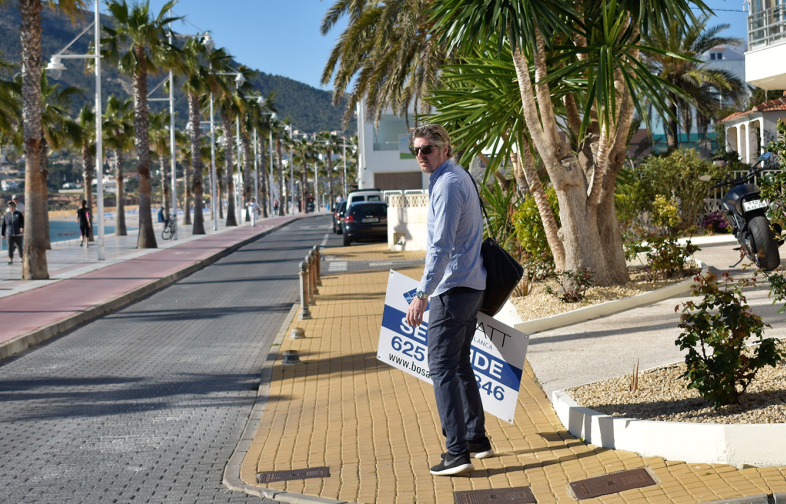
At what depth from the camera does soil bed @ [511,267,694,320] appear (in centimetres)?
972

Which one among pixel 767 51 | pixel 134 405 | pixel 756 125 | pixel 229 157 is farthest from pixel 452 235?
pixel 229 157

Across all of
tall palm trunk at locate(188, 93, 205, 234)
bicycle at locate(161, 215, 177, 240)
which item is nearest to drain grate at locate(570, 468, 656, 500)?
bicycle at locate(161, 215, 177, 240)

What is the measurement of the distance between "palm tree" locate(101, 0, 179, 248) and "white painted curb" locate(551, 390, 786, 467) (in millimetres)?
25943

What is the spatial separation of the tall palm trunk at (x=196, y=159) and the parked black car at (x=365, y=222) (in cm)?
1452

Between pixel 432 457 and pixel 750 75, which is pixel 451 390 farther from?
pixel 750 75

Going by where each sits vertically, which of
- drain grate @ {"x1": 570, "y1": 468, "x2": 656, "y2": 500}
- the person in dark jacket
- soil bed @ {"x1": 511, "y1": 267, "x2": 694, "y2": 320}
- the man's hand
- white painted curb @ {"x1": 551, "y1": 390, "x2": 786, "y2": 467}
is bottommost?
drain grate @ {"x1": 570, "y1": 468, "x2": 656, "y2": 500}

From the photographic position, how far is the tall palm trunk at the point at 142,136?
29.0 metres

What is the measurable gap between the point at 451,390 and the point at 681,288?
7.02 metres

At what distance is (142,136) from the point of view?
29125 mm

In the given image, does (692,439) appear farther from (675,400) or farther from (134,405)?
(134,405)

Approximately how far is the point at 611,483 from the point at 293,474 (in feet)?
6.11

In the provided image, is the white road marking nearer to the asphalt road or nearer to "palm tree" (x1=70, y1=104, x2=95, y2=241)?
the asphalt road

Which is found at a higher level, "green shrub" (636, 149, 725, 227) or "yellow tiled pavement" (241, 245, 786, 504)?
"green shrub" (636, 149, 725, 227)

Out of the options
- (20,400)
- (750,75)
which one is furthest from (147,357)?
(750,75)
